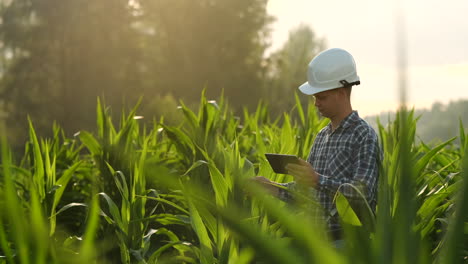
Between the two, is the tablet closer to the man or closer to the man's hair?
the man

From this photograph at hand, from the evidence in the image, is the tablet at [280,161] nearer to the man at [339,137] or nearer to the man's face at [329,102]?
the man at [339,137]

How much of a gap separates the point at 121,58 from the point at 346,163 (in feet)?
79.0

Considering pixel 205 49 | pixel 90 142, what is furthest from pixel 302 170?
pixel 205 49

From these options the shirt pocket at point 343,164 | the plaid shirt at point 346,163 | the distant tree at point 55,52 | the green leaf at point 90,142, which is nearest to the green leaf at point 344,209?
the plaid shirt at point 346,163

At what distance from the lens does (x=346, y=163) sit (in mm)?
2768

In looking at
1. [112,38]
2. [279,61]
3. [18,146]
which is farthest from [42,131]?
[279,61]

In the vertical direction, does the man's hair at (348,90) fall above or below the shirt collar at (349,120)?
above

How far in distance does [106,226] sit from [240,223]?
3.35 meters

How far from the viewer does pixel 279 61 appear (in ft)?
105

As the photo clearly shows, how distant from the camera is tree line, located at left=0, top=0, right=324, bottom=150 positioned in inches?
947

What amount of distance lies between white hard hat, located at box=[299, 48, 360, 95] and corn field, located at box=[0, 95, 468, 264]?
0.41m

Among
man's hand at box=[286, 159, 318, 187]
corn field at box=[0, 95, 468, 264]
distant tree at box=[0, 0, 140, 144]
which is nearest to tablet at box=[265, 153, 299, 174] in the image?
man's hand at box=[286, 159, 318, 187]

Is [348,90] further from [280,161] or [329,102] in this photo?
[280,161]

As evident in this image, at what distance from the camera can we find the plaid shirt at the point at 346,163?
262cm
